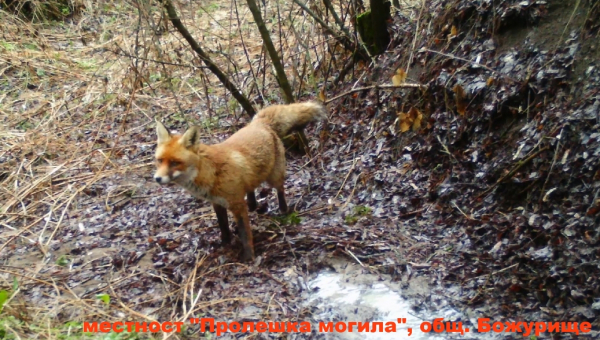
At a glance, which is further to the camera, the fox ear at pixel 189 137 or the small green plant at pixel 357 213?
the small green plant at pixel 357 213

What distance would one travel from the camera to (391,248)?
17.0 feet

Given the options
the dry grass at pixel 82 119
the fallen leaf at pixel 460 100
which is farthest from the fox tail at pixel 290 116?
the dry grass at pixel 82 119

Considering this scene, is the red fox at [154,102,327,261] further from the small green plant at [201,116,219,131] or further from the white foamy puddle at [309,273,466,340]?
the small green plant at [201,116,219,131]

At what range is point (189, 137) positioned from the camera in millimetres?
A: 4992

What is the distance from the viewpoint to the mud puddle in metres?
4.24

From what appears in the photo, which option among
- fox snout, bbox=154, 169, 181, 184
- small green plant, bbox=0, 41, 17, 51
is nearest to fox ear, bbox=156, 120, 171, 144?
fox snout, bbox=154, 169, 181, 184

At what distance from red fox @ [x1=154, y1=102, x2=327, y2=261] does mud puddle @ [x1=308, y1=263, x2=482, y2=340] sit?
3.15ft

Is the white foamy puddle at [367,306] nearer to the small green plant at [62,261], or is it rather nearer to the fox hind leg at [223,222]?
the fox hind leg at [223,222]

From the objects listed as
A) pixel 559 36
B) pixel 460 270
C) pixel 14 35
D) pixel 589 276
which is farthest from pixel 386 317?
pixel 14 35

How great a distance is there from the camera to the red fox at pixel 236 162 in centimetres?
496

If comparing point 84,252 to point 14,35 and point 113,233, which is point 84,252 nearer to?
point 113,233

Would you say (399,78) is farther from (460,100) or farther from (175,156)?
(175,156)

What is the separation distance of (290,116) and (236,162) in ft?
3.50

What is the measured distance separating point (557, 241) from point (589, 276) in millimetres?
393
